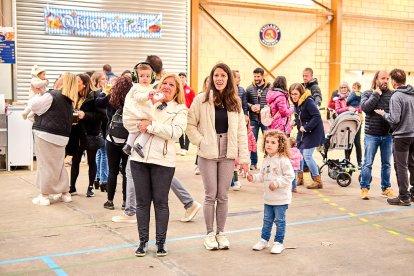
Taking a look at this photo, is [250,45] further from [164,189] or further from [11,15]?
[164,189]

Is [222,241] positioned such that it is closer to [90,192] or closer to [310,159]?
[90,192]

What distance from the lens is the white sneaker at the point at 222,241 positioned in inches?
196

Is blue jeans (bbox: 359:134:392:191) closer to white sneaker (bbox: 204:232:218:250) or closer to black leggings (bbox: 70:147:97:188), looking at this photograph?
white sneaker (bbox: 204:232:218:250)

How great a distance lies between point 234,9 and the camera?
14.8 metres

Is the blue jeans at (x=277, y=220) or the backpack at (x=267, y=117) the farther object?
the backpack at (x=267, y=117)

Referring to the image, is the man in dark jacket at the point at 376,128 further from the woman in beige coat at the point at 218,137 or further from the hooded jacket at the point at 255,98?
the woman in beige coat at the point at 218,137

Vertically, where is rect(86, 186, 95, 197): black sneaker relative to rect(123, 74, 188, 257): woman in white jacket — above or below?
below

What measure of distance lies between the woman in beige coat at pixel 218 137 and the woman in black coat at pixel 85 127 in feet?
8.82

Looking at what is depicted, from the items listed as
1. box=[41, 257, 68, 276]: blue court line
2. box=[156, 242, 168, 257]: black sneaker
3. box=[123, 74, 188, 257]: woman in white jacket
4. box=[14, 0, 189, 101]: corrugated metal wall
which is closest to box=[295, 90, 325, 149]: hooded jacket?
box=[123, 74, 188, 257]: woman in white jacket

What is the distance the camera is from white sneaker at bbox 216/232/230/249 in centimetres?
497

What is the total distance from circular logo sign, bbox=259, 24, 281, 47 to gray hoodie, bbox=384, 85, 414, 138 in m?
8.73

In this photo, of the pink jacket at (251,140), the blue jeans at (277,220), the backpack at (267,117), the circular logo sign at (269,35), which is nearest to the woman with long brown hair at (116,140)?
the blue jeans at (277,220)

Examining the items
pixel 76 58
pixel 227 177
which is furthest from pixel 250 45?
pixel 227 177

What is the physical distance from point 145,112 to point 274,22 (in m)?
11.4
